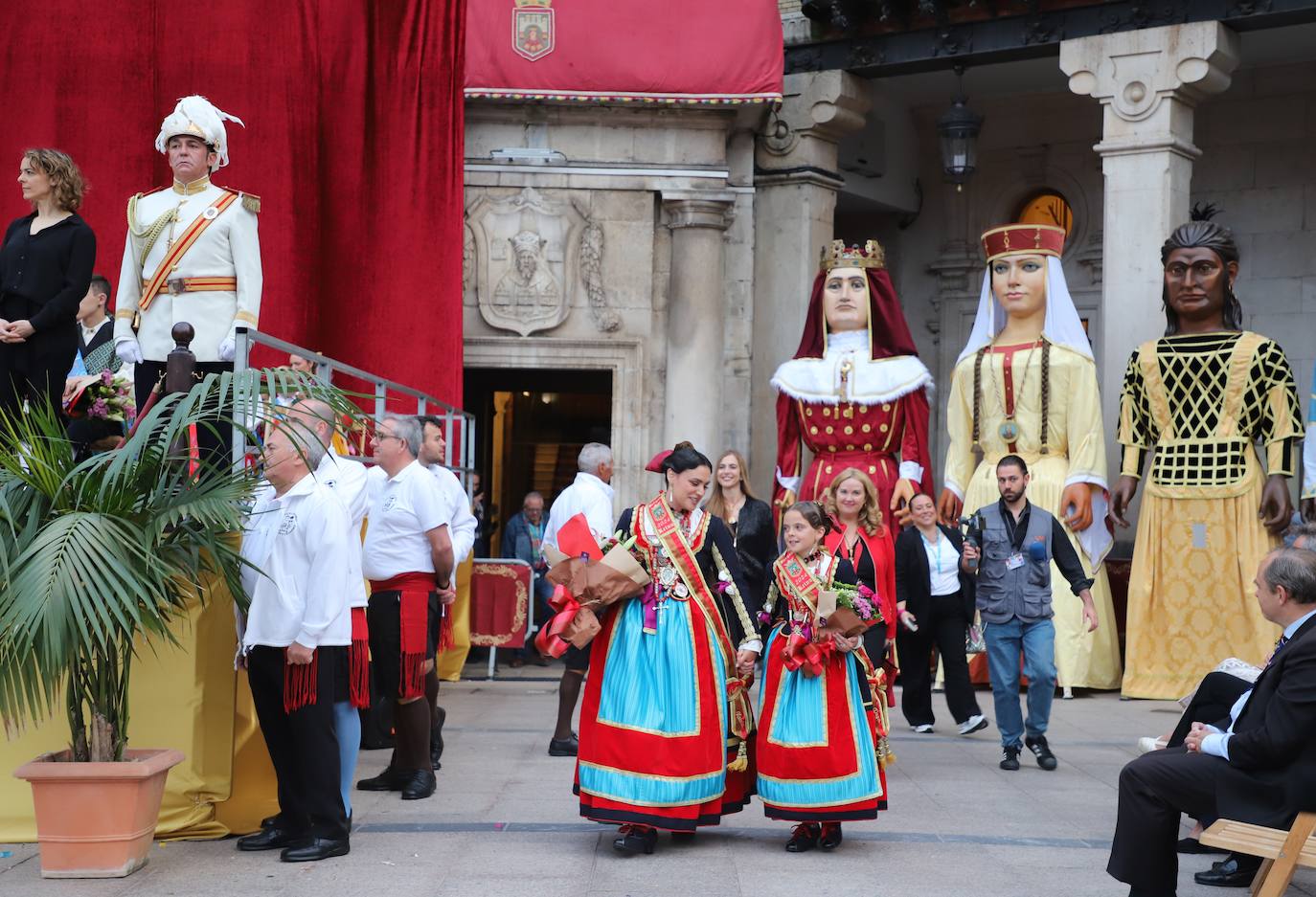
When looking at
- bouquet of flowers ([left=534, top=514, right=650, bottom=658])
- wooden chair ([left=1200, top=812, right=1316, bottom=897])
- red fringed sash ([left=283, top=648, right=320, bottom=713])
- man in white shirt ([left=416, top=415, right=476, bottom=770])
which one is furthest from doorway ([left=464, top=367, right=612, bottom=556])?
wooden chair ([left=1200, top=812, right=1316, bottom=897])

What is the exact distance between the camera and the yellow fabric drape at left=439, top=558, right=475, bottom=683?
10.5m

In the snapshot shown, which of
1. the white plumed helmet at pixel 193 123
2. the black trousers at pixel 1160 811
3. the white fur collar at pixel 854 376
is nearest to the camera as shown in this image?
the black trousers at pixel 1160 811

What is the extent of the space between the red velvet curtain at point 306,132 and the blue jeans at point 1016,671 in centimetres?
573

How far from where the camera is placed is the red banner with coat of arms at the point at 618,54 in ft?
42.3

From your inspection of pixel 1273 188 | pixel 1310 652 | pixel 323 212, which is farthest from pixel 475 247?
pixel 1310 652

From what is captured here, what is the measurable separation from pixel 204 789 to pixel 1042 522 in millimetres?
4592

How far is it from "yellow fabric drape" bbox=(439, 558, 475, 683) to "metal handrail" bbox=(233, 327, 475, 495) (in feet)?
2.61

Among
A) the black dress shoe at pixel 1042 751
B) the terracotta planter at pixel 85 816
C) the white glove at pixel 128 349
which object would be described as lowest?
the black dress shoe at pixel 1042 751

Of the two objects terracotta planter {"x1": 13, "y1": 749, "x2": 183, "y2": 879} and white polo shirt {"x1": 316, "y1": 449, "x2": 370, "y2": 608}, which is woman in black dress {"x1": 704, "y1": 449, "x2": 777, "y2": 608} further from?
terracotta planter {"x1": 13, "y1": 749, "x2": 183, "y2": 879}

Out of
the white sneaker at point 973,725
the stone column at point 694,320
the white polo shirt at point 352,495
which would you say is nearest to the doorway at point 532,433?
the stone column at point 694,320

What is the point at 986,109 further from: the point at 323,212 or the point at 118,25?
the point at 118,25

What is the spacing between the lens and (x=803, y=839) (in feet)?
19.9

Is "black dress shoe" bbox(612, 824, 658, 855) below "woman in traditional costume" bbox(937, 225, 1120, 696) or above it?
below

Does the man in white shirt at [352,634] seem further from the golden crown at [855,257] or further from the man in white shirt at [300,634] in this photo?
the golden crown at [855,257]
